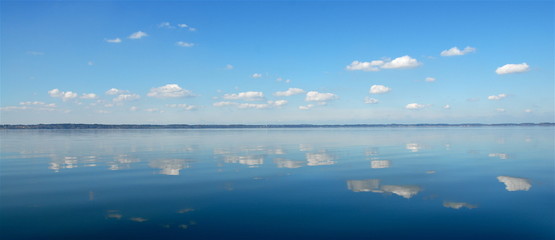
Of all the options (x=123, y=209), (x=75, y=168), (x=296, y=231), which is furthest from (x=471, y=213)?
(x=75, y=168)

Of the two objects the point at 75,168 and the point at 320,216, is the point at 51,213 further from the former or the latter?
the point at 75,168

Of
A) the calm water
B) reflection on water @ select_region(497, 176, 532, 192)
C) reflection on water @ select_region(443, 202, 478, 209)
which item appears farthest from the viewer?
reflection on water @ select_region(497, 176, 532, 192)

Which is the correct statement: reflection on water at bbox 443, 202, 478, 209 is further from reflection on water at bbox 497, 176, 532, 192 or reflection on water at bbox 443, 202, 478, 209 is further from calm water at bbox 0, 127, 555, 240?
reflection on water at bbox 497, 176, 532, 192

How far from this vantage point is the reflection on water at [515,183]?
16188 mm

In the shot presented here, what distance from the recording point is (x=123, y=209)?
1255 centimetres

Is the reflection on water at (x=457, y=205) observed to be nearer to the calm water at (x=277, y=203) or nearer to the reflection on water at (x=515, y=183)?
the calm water at (x=277, y=203)

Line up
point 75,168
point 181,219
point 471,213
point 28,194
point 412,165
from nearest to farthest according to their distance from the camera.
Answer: point 181,219 → point 471,213 → point 28,194 → point 75,168 → point 412,165

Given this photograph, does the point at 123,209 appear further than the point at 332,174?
No

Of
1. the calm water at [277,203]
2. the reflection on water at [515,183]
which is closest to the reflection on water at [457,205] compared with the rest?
the calm water at [277,203]

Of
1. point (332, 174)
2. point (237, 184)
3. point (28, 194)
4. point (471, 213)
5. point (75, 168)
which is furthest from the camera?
point (75, 168)

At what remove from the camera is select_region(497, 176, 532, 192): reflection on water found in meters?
16.2

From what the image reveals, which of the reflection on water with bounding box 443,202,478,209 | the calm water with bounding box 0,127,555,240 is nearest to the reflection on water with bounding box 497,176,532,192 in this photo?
the calm water with bounding box 0,127,555,240

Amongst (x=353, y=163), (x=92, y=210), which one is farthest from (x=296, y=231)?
(x=353, y=163)

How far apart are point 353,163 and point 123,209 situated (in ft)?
54.3
